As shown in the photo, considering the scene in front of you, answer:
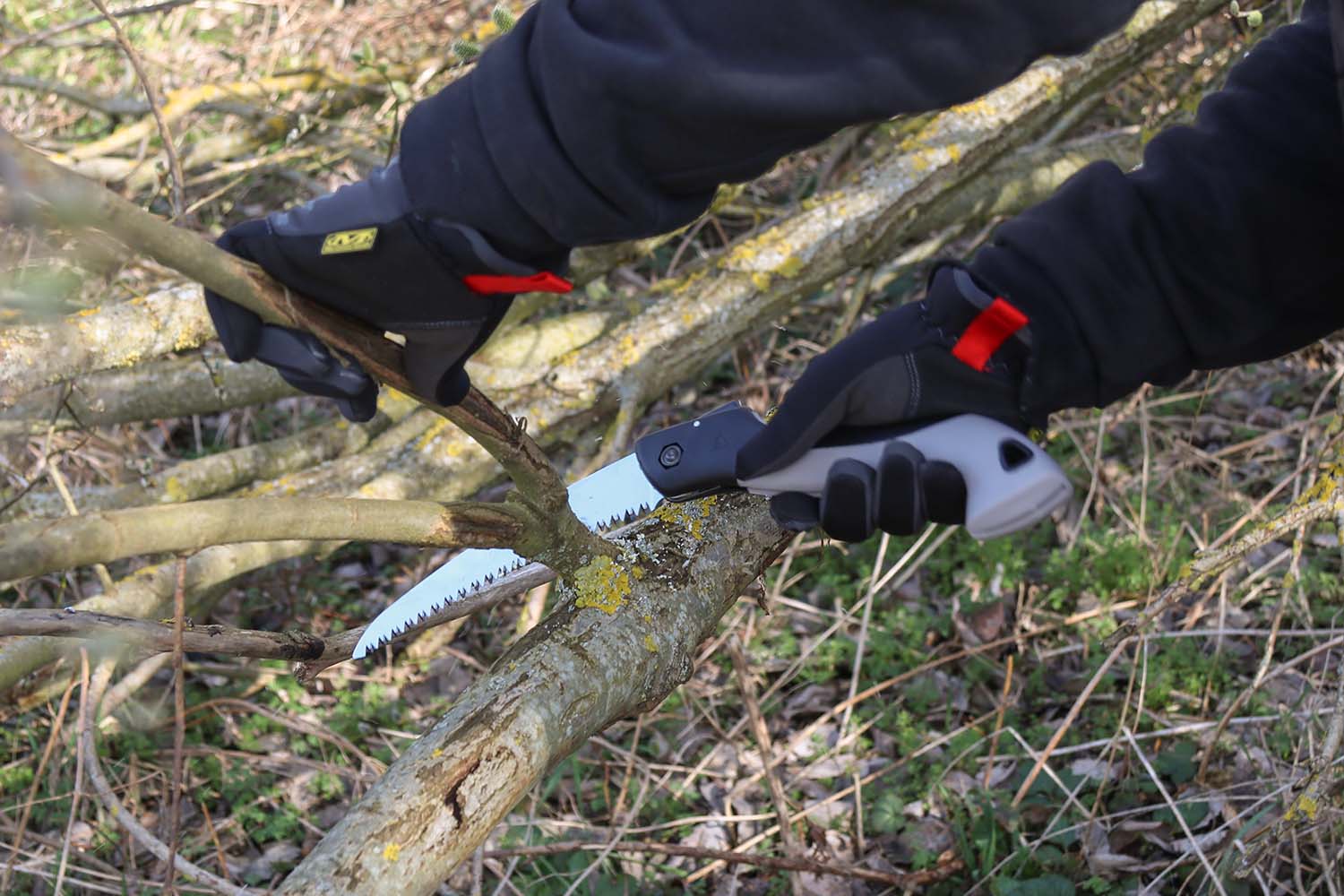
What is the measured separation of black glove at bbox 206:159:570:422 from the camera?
154 cm

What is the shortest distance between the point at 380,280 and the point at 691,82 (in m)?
0.57

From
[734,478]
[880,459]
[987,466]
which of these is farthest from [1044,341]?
[734,478]

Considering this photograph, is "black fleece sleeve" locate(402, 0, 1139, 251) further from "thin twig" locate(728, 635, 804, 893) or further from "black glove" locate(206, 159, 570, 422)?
"thin twig" locate(728, 635, 804, 893)

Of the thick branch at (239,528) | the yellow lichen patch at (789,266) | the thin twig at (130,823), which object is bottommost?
the thin twig at (130,823)

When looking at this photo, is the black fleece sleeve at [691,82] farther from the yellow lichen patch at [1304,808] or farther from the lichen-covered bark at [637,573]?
the yellow lichen patch at [1304,808]

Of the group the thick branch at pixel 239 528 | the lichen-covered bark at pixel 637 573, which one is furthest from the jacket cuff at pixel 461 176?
the lichen-covered bark at pixel 637 573

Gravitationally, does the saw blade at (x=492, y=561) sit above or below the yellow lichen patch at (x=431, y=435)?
above

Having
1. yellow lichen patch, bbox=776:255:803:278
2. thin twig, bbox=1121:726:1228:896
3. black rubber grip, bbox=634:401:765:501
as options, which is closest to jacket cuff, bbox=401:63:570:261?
black rubber grip, bbox=634:401:765:501

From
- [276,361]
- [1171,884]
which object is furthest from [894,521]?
[1171,884]

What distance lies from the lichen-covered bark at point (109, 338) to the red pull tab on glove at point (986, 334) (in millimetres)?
1810

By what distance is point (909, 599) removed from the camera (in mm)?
3441

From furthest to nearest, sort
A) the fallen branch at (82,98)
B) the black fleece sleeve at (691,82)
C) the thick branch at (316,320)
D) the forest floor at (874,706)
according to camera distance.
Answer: the fallen branch at (82,98) < the forest floor at (874,706) < the black fleece sleeve at (691,82) < the thick branch at (316,320)

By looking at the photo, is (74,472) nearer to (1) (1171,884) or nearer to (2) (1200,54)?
(1) (1171,884)

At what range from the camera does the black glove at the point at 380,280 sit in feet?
5.07
